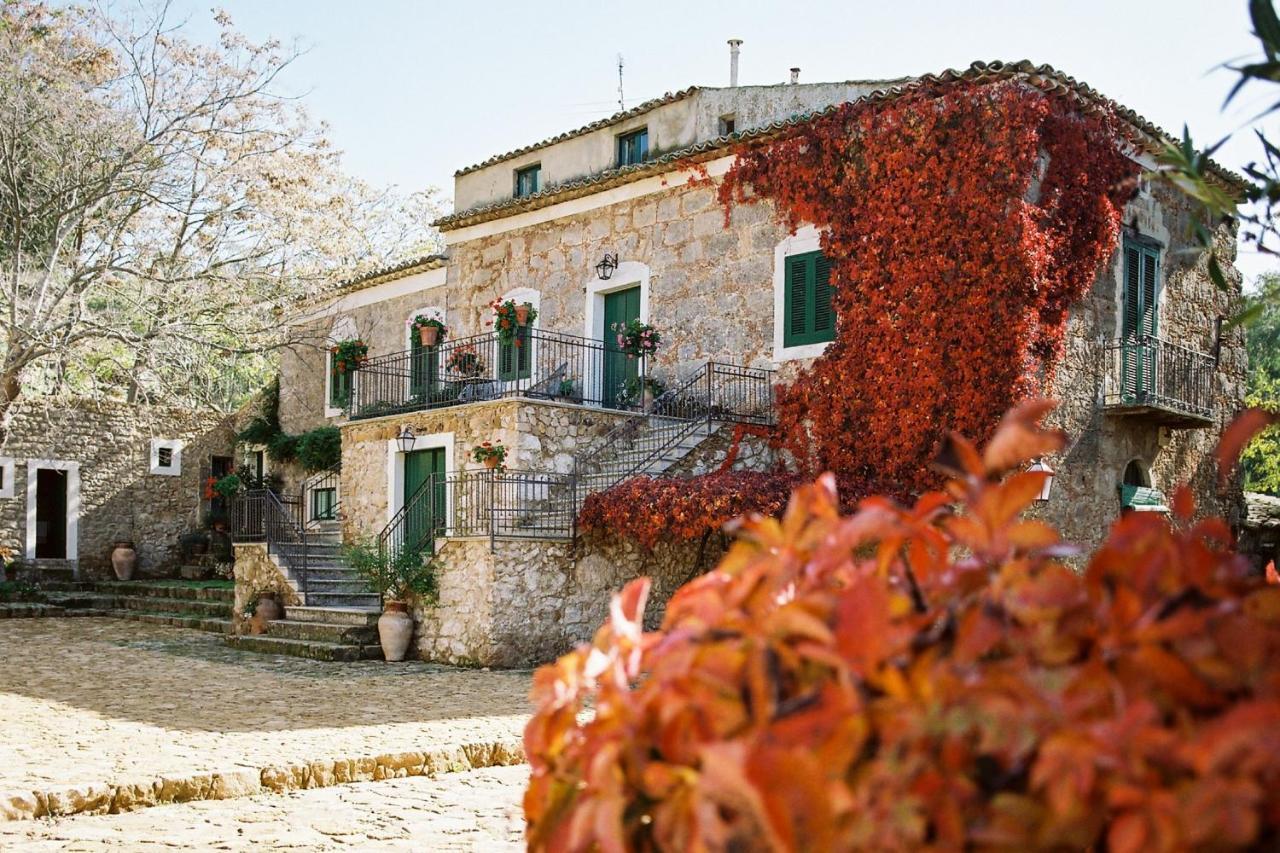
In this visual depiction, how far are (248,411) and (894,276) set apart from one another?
1486 centimetres

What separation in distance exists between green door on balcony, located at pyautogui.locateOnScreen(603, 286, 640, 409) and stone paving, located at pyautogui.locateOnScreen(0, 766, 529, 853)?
9.23 meters

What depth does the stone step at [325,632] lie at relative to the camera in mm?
13688

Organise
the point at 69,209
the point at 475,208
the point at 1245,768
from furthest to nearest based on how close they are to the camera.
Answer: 1. the point at 475,208
2. the point at 69,209
3. the point at 1245,768

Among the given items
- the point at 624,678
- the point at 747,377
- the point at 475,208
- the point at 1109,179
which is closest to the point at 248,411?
the point at 475,208

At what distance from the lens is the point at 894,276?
42.3ft

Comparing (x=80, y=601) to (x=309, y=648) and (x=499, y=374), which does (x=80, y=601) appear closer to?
(x=309, y=648)

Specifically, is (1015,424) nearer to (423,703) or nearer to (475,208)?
(423,703)


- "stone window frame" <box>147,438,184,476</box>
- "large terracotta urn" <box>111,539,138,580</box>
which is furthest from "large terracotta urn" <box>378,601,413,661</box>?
"stone window frame" <box>147,438,184,476</box>

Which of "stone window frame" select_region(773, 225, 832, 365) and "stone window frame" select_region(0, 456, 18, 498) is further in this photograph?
"stone window frame" select_region(0, 456, 18, 498)

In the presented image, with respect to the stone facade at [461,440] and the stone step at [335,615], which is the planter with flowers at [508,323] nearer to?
the stone facade at [461,440]

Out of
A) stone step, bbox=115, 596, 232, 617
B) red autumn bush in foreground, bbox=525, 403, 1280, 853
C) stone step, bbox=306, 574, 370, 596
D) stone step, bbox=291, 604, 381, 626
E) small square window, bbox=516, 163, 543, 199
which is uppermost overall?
small square window, bbox=516, 163, 543, 199

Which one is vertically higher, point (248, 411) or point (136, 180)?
point (136, 180)

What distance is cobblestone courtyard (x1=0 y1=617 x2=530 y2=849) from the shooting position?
20.4 feet

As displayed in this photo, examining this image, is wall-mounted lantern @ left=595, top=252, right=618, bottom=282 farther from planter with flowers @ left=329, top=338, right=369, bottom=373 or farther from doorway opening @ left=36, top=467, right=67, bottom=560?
doorway opening @ left=36, top=467, right=67, bottom=560
